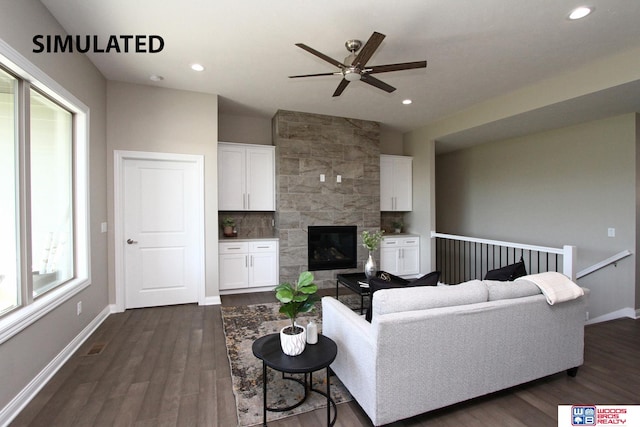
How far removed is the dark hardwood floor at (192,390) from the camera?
77.0 inches

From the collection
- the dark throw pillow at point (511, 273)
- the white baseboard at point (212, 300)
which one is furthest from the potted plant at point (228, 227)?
the dark throw pillow at point (511, 273)

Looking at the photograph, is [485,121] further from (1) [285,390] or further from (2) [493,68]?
(1) [285,390]

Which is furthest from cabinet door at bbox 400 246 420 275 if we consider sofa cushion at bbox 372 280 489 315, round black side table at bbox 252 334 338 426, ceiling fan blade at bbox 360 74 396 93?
round black side table at bbox 252 334 338 426

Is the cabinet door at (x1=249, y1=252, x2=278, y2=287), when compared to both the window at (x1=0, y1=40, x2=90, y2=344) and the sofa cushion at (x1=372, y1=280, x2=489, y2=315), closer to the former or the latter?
the window at (x1=0, y1=40, x2=90, y2=344)

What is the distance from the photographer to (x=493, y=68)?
338cm

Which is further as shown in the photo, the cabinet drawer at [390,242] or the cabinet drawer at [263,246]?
the cabinet drawer at [390,242]

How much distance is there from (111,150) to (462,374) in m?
4.39

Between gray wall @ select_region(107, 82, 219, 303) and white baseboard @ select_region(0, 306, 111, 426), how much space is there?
87 cm

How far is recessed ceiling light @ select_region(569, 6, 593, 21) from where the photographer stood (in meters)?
2.34

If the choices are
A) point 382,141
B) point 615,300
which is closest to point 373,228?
point 382,141

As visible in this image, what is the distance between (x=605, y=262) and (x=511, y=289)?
3.12 m

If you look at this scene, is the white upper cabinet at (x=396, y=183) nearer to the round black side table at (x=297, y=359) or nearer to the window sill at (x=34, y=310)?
the round black side table at (x=297, y=359)

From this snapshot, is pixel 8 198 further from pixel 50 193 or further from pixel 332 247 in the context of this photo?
pixel 332 247

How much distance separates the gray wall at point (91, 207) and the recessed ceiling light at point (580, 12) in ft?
13.3
